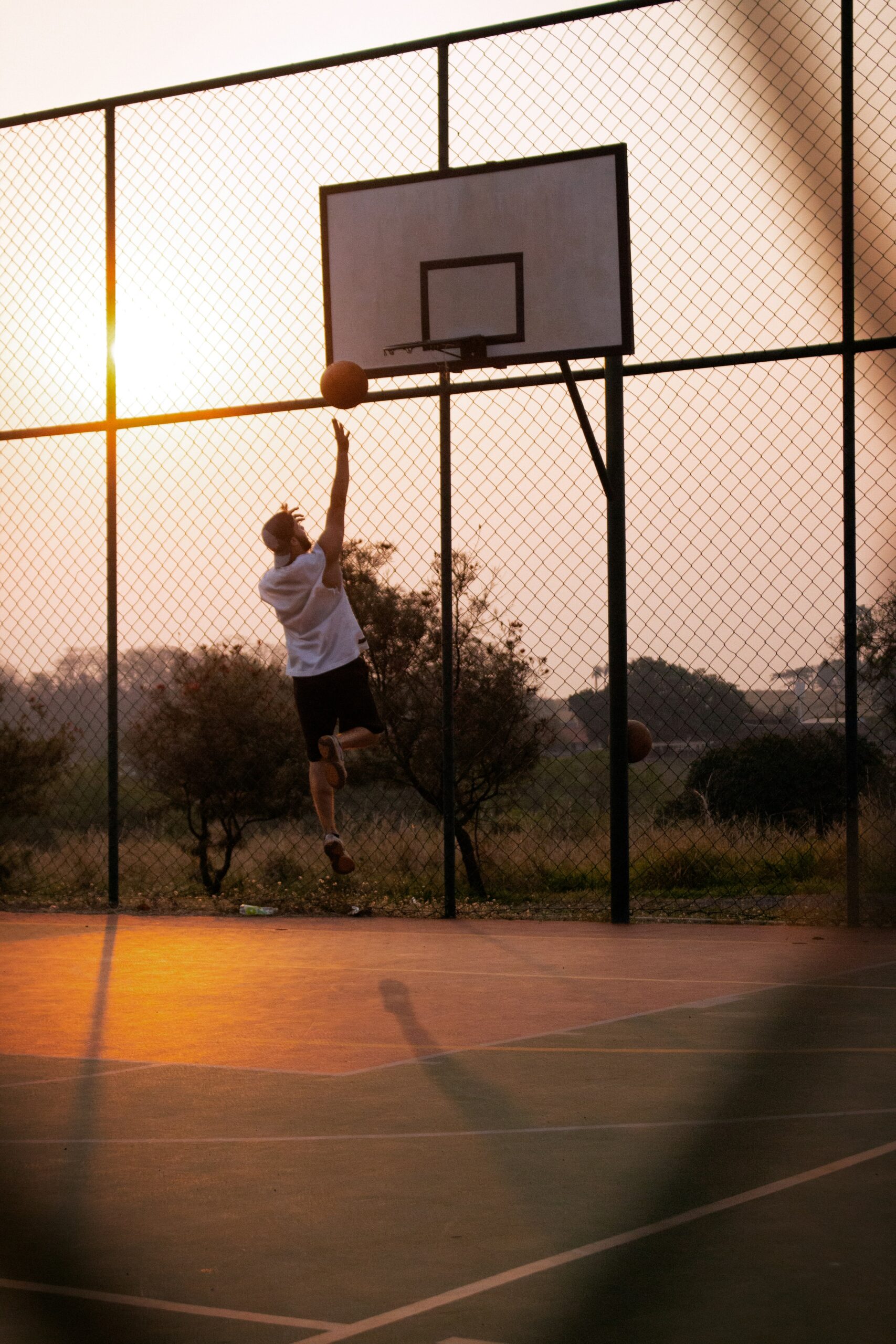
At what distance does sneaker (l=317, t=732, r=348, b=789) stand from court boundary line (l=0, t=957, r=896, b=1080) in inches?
110

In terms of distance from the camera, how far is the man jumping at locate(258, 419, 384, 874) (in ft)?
26.8

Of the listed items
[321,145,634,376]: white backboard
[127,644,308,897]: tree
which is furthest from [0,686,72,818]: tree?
[321,145,634,376]: white backboard

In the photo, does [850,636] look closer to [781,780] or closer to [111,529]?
[781,780]

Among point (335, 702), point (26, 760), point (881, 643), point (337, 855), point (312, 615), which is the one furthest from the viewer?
point (26, 760)

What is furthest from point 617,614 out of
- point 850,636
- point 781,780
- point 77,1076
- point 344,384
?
point 77,1076

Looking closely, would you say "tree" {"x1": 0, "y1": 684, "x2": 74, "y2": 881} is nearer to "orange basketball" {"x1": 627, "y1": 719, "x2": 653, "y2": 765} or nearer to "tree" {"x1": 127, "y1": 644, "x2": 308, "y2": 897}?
"tree" {"x1": 127, "y1": 644, "x2": 308, "y2": 897}

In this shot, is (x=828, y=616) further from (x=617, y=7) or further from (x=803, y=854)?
(x=617, y=7)

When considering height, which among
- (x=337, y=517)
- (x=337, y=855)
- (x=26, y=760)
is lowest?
(x=337, y=855)

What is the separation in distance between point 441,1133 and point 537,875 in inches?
286

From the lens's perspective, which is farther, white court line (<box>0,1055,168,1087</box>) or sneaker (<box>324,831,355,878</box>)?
sneaker (<box>324,831,355,878</box>)

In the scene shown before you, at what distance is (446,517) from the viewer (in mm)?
8891

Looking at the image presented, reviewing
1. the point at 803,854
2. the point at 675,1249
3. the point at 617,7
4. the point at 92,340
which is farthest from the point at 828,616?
the point at 675,1249

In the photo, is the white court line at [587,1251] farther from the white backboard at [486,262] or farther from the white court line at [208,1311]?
the white backboard at [486,262]

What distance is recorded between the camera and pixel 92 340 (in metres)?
10.2
